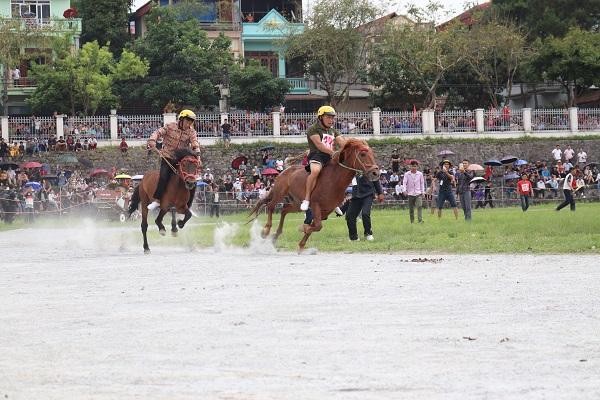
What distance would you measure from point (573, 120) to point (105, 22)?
1122 inches

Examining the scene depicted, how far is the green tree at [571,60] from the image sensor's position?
65.6 m

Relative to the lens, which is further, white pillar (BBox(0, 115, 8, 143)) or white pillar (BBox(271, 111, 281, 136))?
white pillar (BBox(271, 111, 281, 136))

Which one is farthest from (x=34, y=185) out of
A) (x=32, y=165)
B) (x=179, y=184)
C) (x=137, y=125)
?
(x=179, y=184)

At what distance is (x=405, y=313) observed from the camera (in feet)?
38.6

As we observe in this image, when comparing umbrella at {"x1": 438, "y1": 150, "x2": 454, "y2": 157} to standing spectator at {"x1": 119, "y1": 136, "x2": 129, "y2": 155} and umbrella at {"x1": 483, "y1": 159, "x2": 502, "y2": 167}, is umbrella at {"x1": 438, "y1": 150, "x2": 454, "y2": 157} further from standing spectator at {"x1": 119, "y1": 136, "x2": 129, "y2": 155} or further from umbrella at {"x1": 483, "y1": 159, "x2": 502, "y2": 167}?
standing spectator at {"x1": 119, "y1": 136, "x2": 129, "y2": 155}

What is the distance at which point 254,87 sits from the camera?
212 ft

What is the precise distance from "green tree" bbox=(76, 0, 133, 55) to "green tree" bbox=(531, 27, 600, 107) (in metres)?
24.3

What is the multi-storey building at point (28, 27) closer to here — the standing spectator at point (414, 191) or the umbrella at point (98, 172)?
the umbrella at point (98, 172)

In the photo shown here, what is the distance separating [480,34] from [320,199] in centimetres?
4546

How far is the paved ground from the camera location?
27.2ft

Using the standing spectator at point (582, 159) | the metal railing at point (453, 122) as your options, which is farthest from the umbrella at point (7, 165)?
the standing spectator at point (582, 159)

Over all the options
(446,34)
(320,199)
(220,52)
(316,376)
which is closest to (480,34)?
(446,34)

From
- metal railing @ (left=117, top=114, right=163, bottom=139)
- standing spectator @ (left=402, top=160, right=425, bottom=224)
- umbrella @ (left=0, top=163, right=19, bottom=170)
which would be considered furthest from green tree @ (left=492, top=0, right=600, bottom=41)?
standing spectator @ (left=402, top=160, right=425, bottom=224)

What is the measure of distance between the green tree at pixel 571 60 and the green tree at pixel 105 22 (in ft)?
79.7
